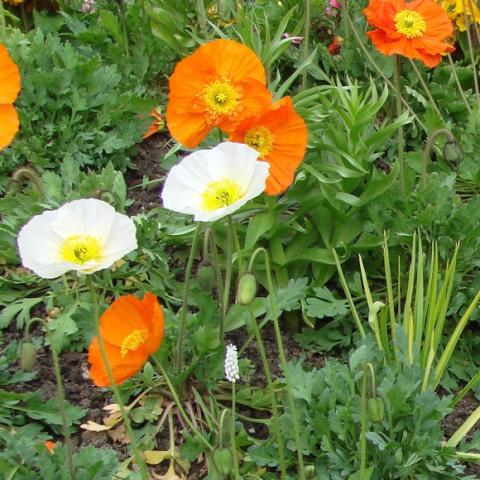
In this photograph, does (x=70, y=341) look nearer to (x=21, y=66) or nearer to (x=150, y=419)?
(x=150, y=419)

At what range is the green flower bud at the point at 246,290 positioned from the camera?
1.57m

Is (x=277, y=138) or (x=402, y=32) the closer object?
(x=277, y=138)

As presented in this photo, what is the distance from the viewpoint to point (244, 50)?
2227 mm

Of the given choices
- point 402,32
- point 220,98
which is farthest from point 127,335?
point 402,32

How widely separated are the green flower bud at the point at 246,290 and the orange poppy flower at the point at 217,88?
707 mm

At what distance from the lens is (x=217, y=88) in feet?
7.29

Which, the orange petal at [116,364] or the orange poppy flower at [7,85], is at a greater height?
the orange poppy flower at [7,85]

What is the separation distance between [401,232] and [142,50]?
4.45 ft

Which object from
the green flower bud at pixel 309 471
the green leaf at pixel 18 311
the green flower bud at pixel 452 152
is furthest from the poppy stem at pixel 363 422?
the green leaf at pixel 18 311

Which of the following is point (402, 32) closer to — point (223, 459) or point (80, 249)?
point (80, 249)

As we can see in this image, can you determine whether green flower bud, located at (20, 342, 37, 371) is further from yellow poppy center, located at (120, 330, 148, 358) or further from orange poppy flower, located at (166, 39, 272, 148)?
orange poppy flower, located at (166, 39, 272, 148)

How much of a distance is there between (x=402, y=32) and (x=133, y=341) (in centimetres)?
129

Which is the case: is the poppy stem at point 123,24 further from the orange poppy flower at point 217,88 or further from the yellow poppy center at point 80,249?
the yellow poppy center at point 80,249

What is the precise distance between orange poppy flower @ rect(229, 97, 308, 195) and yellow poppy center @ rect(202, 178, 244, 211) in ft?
1.15
